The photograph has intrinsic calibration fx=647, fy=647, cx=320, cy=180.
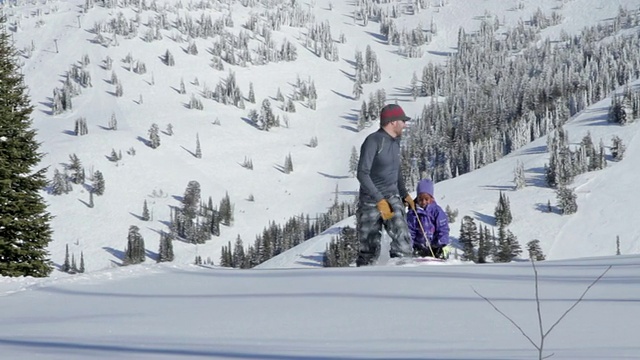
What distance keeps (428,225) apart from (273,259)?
2022 inches

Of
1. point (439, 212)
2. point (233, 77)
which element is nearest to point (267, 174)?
point (233, 77)

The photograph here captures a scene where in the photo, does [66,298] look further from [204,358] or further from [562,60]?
[562,60]

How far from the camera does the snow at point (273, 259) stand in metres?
3.87

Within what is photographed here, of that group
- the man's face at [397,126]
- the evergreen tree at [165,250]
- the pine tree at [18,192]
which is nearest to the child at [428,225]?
the man's face at [397,126]

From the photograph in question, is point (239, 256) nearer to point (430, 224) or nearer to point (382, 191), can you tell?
point (430, 224)

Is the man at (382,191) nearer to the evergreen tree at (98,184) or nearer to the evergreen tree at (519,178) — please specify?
the evergreen tree at (519,178)

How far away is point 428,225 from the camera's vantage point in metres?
11.4

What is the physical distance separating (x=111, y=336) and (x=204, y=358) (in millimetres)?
1125

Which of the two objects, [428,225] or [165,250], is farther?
Answer: [165,250]

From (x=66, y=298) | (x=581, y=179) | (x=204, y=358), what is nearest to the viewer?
(x=204, y=358)


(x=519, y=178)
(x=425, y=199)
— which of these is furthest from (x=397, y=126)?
(x=519, y=178)

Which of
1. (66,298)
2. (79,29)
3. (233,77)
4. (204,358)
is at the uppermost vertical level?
(204,358)

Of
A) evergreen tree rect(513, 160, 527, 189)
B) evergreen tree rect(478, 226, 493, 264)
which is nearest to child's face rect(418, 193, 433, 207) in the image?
evergreen tree rect(478, 226, 493, 264)

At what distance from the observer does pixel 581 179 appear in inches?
2832
